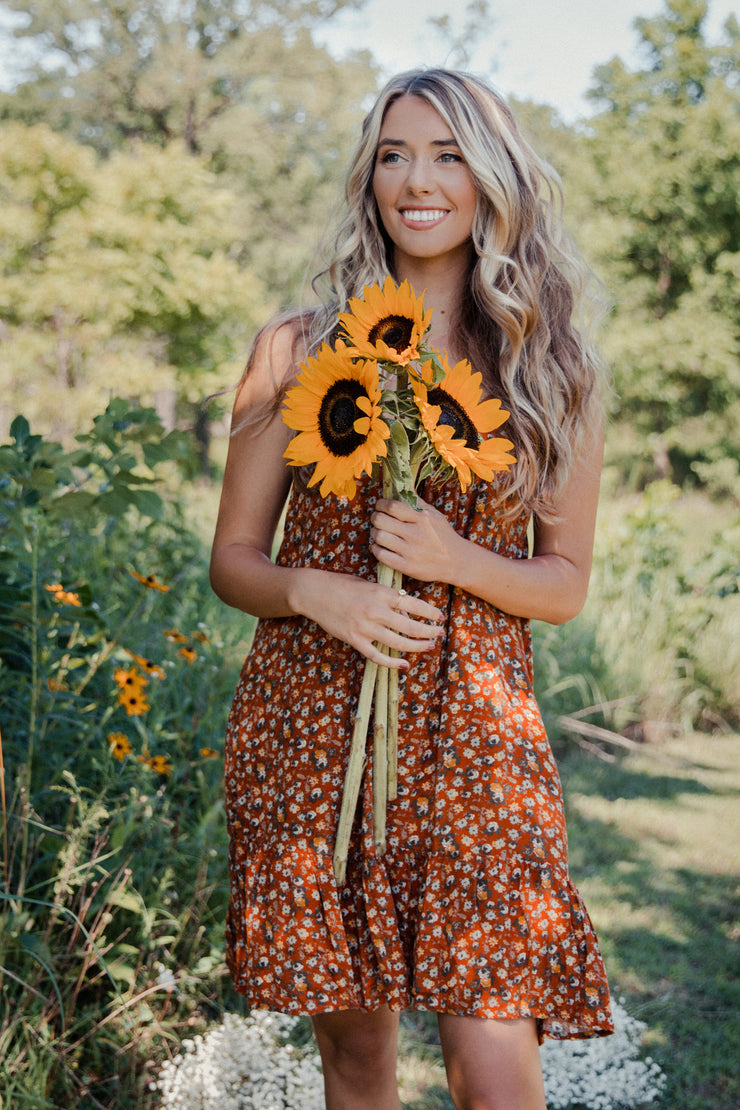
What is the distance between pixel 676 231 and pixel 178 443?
16261mm

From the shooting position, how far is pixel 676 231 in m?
16.5

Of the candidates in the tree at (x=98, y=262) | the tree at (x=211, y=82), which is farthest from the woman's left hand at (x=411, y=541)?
the tree at (x=211, y=82)

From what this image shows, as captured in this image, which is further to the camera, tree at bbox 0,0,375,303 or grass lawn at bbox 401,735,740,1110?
tree at bbox 0,0,375,303

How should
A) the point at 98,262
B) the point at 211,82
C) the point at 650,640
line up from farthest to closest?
the point at 211,82, the point at 98,262, the point at 650,640

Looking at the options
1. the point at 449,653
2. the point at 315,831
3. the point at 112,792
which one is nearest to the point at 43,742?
the point at 112,792

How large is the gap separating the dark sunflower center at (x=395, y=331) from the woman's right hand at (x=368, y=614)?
366 mm

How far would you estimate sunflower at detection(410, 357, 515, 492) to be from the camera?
1.33m

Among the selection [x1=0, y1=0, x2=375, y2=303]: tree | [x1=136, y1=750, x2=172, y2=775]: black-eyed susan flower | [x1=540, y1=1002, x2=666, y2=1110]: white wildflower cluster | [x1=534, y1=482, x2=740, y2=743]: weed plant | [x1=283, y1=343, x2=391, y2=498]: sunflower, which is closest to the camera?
[x1=283, y1=343, x2=391, y2=498]: sunflower

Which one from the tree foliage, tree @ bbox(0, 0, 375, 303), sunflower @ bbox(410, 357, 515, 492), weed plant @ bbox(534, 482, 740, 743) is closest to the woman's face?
sunflower @ bbox(410, 357, 515, 492)

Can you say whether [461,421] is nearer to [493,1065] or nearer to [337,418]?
[337,418]

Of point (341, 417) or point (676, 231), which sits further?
point (676, 231)

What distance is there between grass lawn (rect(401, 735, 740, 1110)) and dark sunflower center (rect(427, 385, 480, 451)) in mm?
1870

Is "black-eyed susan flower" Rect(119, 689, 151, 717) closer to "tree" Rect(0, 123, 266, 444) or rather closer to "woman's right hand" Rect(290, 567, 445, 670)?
"woman's right hand" Rect(290, 567, 445, 670)

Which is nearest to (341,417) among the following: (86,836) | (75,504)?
(75,504)
